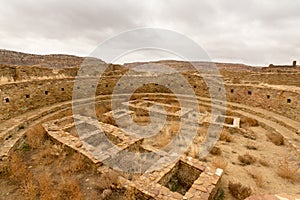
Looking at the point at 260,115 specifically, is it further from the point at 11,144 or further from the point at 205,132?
the point at 11,144

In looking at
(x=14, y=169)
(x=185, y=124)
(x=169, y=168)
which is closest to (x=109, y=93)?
(x=185, y=124)

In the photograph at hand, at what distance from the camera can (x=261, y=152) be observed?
6.07 metres

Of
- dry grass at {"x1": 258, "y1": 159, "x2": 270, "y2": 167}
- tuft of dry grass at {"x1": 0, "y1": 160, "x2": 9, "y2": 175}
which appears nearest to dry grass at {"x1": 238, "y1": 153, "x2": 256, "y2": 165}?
dry grass at {"x1": 258, "y1": 159, "x2": 270, "y2": 167}

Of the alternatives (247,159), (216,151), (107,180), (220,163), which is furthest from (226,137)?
(107,180)

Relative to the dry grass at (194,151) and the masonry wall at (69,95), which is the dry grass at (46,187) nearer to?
the dry grass at (194,151)

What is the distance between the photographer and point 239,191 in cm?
405

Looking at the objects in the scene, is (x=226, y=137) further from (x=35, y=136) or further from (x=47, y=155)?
(x=35, y=136)

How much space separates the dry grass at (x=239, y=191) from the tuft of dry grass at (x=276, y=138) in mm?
3452

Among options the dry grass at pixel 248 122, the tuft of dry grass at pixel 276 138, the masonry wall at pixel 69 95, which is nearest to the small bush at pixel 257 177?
the tuft of dry grass at pixel 276 138

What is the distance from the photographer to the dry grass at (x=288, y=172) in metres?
4.65

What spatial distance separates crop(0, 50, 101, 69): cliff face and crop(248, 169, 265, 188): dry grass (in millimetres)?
24756

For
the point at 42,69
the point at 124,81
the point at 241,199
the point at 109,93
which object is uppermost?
the point at 42,69

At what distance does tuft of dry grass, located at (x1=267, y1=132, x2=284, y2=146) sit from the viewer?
6544 mm

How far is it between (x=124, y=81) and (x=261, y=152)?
403 inches
